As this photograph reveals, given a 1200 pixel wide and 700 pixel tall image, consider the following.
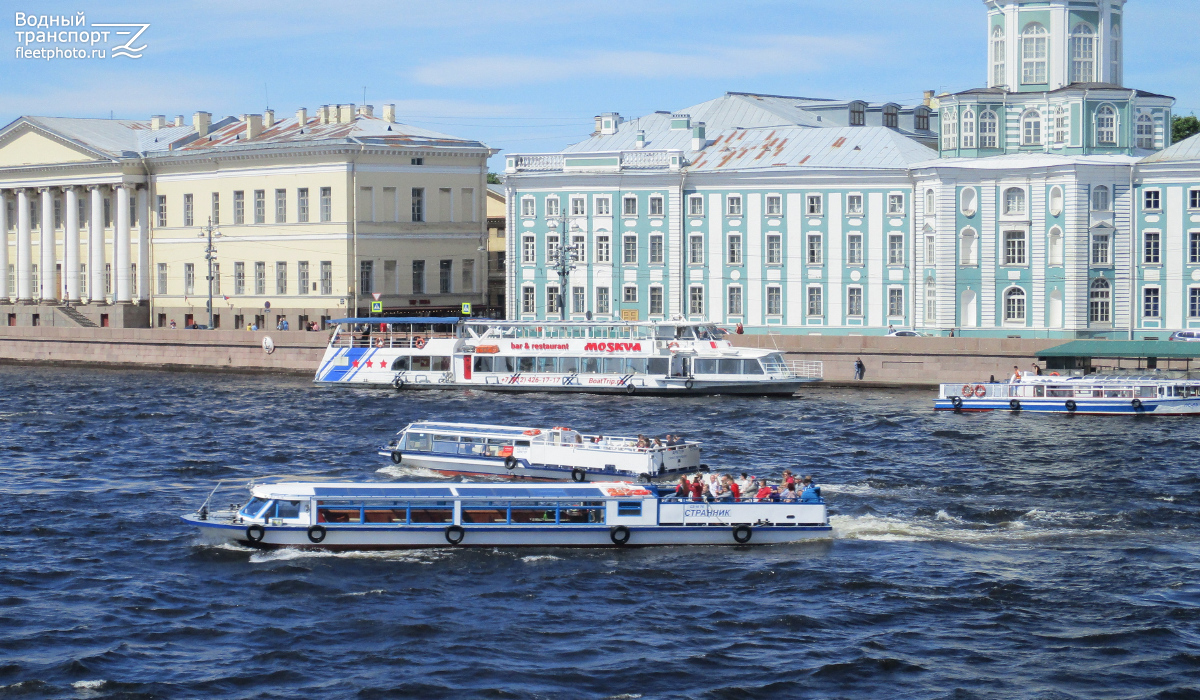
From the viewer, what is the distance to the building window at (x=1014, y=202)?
62.6 m

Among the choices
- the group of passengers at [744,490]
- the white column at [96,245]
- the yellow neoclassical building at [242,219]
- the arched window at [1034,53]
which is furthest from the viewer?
the white column at [96,245]

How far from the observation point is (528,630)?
24.2 meters

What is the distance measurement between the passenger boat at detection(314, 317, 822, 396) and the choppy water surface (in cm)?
1561

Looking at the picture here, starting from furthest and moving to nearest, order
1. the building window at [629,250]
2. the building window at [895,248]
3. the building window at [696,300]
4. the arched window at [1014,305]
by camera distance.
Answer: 1. the building window at [629,250]
2. the building window at [696,300]
3. the building window at [895,248]
4. the arched window at [1014,305]

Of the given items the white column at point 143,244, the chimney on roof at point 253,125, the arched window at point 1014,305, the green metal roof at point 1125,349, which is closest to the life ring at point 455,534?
the green metal roof at point 1125,349

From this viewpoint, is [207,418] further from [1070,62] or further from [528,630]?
[1070,62]

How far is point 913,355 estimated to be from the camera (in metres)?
58.6

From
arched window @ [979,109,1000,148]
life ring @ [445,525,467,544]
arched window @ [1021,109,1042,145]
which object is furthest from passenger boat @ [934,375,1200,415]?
life ring @ [445,525,467,544]

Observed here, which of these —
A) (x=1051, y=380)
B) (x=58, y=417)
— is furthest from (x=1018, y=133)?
(x=58, y=417)

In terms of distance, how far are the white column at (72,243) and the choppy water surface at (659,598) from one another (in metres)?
46.5

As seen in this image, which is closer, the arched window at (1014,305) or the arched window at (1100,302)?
the arched window at (1100,302)

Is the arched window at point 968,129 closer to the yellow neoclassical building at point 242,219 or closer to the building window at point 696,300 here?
the building window at point 696,300

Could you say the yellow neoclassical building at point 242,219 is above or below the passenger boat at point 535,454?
above

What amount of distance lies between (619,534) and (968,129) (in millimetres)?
40544
